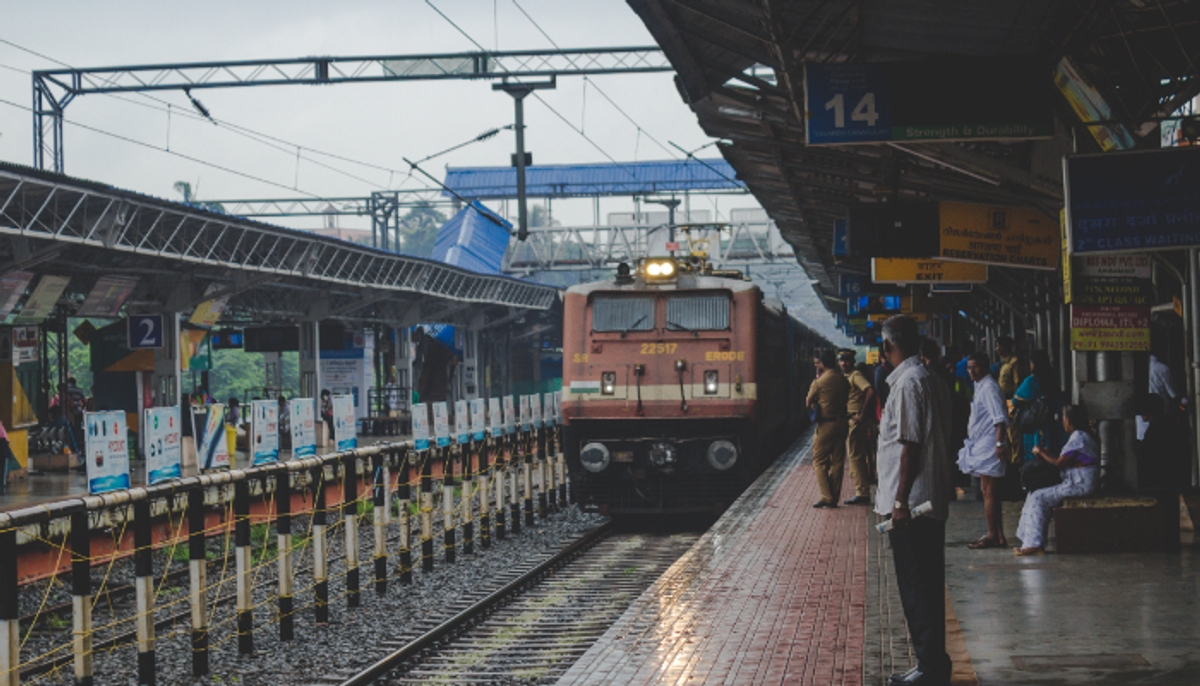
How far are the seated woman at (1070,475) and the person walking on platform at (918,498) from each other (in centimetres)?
417

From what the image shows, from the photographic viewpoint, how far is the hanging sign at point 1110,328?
32.9 feet

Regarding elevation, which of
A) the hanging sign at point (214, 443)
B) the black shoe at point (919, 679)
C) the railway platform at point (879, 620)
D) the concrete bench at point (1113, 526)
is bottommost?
the railway platform at point (879, 620)

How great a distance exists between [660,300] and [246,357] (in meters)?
54.1

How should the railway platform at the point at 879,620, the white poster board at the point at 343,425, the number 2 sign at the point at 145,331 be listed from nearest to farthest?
the railway platform at the point at 879,620 → the white poster board at the point at 343,425 → the number 2 sign at the point at 145,331

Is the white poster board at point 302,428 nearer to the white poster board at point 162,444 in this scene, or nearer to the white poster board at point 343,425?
the white poster board at point 343,425

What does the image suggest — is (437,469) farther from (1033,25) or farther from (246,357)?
(246,357)

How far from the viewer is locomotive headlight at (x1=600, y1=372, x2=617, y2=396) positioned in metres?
16.0

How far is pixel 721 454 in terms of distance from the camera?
15797mm

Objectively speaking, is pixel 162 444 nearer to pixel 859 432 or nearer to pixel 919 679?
pixel 859 432

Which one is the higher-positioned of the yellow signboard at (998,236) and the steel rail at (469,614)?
the yellow signboard at (998,236)

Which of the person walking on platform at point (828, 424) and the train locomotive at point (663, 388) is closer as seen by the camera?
the person walking on platform at point (828, 424)

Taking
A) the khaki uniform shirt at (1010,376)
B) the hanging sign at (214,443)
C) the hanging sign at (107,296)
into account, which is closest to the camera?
the khaki uniform shirt at (1010,376)

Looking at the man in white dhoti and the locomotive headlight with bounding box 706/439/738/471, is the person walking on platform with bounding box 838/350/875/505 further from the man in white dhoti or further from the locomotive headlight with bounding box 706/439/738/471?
the man in white dhoti

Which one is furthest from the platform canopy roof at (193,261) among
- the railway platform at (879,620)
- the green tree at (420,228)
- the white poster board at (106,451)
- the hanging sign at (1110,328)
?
the green tree at (420,228)
